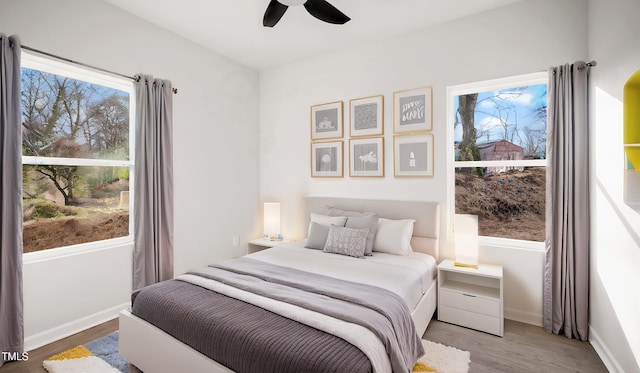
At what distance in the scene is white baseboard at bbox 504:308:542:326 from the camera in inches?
106

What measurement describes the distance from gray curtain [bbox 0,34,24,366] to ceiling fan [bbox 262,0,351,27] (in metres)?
1.79

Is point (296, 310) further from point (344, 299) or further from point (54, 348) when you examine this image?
point (54, 348)

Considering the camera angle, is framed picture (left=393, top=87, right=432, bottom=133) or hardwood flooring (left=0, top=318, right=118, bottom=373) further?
framed picture (left=393, top=87, right=432, bottom=133)

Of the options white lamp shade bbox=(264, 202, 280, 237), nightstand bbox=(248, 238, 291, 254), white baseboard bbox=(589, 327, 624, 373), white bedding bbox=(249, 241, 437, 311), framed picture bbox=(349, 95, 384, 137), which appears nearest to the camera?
white baseboard bbox=(589, 327, 624, 373)

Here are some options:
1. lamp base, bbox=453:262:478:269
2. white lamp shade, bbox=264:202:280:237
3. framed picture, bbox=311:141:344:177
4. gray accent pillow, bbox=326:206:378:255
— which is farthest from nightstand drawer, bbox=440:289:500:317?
white lamp shade, bbox=264:202:280:237

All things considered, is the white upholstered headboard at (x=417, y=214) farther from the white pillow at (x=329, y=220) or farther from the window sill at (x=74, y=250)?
the window sill at (x=74, y=250)

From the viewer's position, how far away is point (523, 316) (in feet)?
9.05

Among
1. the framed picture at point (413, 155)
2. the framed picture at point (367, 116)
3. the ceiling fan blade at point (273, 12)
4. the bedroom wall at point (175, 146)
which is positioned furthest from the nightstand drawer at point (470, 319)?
the ceiling fan blade at point (273, 12)

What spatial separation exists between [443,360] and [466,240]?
1.07m

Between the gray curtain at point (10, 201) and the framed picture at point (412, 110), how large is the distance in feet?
10.6

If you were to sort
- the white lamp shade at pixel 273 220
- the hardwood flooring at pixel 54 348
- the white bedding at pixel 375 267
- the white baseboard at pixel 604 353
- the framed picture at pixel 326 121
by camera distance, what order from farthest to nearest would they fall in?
the white lamp shade at pixel 273 220 < the framed picture at pixel 326 121 < the white bedding at pixel 375 267 < the hardwood flooring at pixel 54 348 < the white baseboard at pixel 604 353

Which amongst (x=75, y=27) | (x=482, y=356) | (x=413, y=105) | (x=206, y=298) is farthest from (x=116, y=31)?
(x=482, y=356)

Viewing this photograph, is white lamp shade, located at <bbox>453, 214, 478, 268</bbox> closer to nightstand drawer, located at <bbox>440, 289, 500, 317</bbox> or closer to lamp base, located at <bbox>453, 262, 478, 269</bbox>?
lamp base, located at <bbox>453, 262, 478, 269</bbox>

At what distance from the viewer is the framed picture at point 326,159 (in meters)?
3.80
